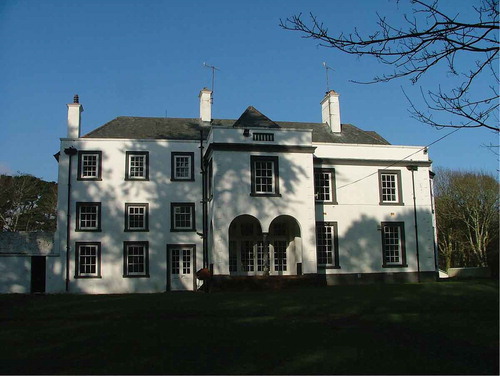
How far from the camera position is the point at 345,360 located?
8.67m

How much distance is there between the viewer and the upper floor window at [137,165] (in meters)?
28.4

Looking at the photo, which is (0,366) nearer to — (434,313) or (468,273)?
(434,313)

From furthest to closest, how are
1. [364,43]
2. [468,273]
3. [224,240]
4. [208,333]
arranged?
[468,273]
[224,240]
[208,333]
[364,43]

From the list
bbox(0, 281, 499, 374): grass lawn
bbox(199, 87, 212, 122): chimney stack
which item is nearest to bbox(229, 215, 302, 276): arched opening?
bbox(199, 87, 212, 122): chimney stack

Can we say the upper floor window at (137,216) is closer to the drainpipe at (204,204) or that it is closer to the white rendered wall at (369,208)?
the drainpipe at (204,204)

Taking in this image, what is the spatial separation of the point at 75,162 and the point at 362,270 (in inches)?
640

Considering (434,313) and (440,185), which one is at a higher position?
(440,185)

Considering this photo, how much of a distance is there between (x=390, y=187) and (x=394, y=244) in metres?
3.17

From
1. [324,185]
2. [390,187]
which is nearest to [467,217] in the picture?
[390,187]

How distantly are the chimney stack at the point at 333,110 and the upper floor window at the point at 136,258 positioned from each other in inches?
524

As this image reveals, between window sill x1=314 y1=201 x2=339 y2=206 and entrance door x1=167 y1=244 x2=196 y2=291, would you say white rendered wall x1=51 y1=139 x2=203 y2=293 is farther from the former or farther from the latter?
window sill x1=314 y1=201 x2=339 y2=206

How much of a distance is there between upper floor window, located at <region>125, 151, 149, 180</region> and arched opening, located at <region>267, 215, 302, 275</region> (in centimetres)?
735

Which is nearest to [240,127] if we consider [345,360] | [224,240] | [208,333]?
[224,240]

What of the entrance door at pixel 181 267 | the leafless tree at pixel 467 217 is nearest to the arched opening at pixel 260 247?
the entrance door at pixel 181 267
